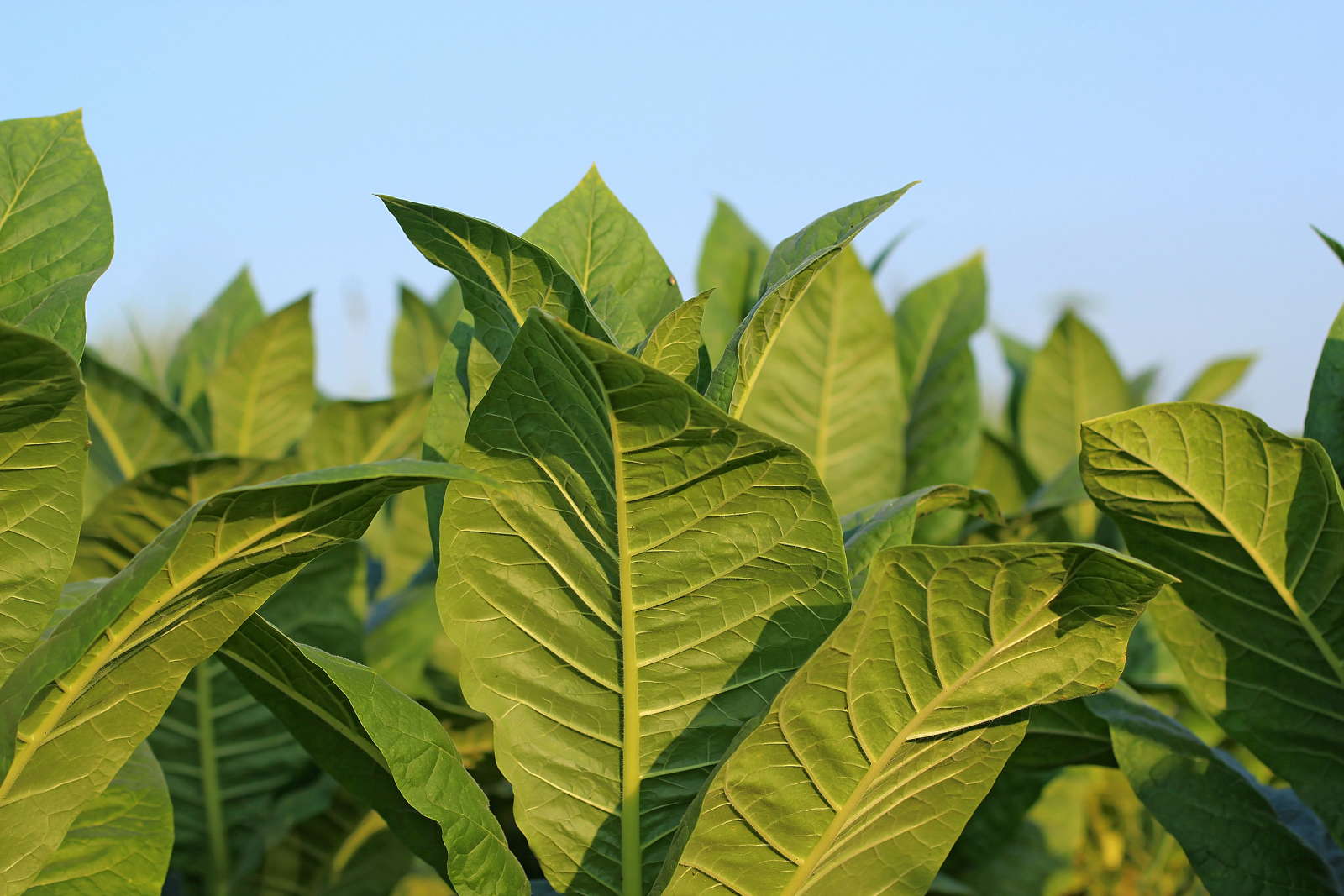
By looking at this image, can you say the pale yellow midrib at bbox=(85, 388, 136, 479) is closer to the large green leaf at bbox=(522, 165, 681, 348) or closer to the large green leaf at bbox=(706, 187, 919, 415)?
the large green leaf at bbox=(522, 165, 681, 348)

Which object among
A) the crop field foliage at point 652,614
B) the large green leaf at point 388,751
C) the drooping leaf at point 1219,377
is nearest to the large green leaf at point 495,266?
the crop field foliage at point 652,614

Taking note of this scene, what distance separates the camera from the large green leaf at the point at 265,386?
2.00 meters

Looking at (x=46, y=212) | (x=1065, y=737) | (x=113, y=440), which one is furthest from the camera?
(x=113, y=440)

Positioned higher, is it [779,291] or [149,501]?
[779,291]

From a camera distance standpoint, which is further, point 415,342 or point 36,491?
point 415,342

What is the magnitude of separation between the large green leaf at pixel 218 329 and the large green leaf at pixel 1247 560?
1.83 meters

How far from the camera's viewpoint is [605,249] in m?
1.17

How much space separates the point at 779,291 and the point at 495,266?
8.6 inches

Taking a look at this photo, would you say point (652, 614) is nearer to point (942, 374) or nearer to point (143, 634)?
point (143, 634)

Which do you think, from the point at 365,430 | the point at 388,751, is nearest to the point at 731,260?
the point at 365,430

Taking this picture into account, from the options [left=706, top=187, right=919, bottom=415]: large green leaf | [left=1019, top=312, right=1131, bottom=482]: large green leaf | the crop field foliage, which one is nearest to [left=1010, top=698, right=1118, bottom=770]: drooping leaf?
the crop field foliage

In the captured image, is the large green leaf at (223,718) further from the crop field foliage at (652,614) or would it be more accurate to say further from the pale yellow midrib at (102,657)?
the pale yellow midrib at (102,657)

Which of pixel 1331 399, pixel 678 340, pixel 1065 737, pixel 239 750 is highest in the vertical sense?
pixel 678 340

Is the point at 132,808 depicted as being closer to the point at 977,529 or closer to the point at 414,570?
the point at 414,570
